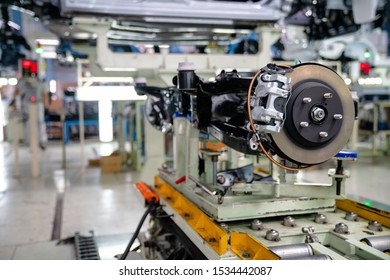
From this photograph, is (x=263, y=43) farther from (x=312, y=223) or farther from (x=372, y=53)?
(x=372, y=53)

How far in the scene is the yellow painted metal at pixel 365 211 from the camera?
1663mm

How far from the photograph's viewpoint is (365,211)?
178cm

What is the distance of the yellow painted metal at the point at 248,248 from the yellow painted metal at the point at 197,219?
0.04 metres

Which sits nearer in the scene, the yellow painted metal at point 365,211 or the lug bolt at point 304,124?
the lug bolt at point 304,124

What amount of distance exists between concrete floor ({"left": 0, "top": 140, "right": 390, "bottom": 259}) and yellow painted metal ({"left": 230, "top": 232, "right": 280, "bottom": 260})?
0.84m

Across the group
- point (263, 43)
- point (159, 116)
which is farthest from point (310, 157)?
point (263, 43)

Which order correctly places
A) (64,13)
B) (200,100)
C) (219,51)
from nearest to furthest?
(200,100) < (64,13) < (219,51)

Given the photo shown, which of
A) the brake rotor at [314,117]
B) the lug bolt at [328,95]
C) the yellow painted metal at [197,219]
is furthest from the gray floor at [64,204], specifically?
the lug bolt at [328,95]

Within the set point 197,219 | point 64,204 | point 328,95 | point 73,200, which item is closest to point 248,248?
point 197,219

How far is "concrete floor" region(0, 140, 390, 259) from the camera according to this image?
3.55 metres

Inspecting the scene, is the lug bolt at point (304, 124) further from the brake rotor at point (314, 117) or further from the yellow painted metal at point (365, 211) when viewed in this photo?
the yellow painted metal at point (365, 211)

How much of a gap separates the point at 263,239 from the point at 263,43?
2.41m

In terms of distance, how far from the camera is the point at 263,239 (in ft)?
5.05
